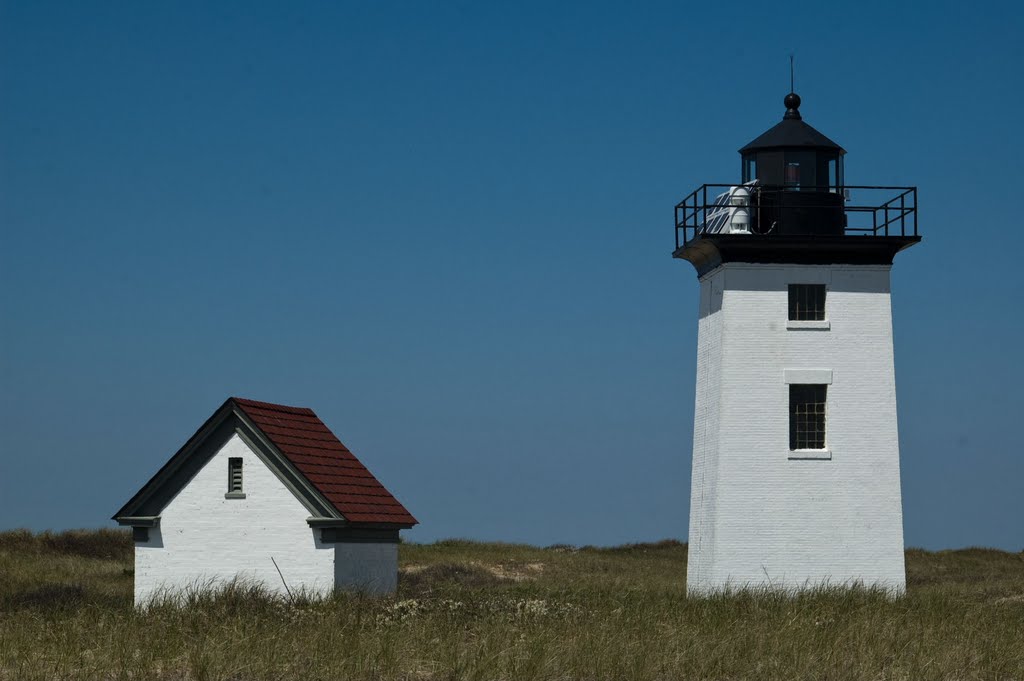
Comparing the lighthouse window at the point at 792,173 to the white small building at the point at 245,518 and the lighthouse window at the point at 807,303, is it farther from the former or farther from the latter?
the white small building at the point at 245,518

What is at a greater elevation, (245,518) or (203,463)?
(203,463)

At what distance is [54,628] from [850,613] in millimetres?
11852

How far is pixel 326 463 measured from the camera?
88.6 ft

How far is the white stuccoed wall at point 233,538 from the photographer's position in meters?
25.4

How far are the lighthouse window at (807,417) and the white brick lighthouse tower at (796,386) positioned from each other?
0.03 metres

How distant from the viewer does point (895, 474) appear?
89.0 ft

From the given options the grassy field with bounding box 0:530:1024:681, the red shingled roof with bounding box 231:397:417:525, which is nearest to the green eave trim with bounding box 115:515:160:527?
the grassy field with bounding box 0:530:1024:681

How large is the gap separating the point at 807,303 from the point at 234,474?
430 inches

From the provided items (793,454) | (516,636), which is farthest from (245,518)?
(793,454)

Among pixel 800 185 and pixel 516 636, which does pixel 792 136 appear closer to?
pixel 800 185

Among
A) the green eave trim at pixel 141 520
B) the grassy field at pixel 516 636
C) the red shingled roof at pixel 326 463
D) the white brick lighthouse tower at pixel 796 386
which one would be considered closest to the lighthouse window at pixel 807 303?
the white brick lighthouse tower at pixel 796 386

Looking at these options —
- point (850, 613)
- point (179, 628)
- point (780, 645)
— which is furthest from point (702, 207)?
point (179, 628)

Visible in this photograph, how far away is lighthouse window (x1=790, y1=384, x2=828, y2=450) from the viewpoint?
89.5 feet

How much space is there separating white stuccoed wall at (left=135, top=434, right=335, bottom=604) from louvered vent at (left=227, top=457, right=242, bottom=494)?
8 cm
